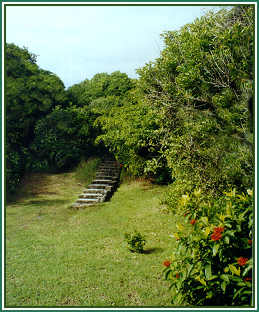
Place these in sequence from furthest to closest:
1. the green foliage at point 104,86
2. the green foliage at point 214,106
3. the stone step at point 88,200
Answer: the green foliage at point 104,86
the stone step at point 88,200
the green foliage at point 214,106

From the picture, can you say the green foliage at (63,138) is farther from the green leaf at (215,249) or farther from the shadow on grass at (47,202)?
the green leaf at (215,249)

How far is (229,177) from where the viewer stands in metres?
3.69

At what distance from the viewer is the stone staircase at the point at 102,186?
6552mm

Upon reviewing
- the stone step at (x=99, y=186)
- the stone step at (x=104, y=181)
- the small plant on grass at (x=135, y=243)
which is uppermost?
the stone step at (x=104, y=181)

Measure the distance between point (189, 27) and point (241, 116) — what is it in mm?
2867

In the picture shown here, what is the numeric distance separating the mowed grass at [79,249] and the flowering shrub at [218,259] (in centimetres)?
43

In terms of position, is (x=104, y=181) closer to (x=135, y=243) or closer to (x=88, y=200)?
(x=88, y=200)

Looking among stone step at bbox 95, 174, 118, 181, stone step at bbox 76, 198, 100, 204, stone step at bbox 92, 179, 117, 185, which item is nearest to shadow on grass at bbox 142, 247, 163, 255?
stone step at bbox 76, 198, 100, 204

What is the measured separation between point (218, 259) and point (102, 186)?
496 centimetres

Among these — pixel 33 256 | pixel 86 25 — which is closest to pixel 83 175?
pixel 33 256

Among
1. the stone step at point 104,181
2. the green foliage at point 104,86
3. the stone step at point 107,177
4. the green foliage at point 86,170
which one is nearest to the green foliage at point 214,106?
the green foliage at point 86,170

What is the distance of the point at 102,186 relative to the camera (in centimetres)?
736

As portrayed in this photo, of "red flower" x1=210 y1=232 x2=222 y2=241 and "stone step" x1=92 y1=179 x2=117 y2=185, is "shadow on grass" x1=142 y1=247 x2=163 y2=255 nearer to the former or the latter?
"red flower" x1=210 y1=232 x2=222 y2=241

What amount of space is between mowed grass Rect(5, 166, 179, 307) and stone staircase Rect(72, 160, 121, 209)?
0.18 m
